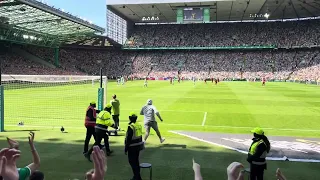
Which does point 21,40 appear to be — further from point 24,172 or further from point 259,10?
point 24,172

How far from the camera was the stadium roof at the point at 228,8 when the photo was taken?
230 ft

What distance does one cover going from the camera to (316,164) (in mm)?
10445

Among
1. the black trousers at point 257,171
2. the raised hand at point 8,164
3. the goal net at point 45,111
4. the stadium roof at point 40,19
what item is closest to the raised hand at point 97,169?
the raised hand at point 8,164

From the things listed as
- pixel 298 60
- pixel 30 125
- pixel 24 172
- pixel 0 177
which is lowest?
pixel 30 125

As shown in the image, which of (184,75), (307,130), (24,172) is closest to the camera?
(24,172)

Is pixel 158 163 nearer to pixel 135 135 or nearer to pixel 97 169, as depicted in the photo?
pixel 135 135

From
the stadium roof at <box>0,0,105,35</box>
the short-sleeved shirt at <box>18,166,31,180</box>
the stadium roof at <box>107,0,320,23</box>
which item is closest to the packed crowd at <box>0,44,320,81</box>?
the stadium roof at <box>107,0,320,23</box>

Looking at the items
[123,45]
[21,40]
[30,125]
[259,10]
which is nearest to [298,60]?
[259,10]

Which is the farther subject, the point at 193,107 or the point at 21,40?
the point at 21,40

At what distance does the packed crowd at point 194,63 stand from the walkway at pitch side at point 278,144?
63114 millimetres

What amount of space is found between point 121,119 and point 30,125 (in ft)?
17.3

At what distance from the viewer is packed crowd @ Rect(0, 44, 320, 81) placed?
79.4 metres

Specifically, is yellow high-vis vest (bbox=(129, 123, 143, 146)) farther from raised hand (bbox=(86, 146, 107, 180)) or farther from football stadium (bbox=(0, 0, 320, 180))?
raised hand (bbox=(86, 146, 107, 180))

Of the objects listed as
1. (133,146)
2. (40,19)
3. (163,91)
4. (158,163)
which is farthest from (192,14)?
(133,146)
